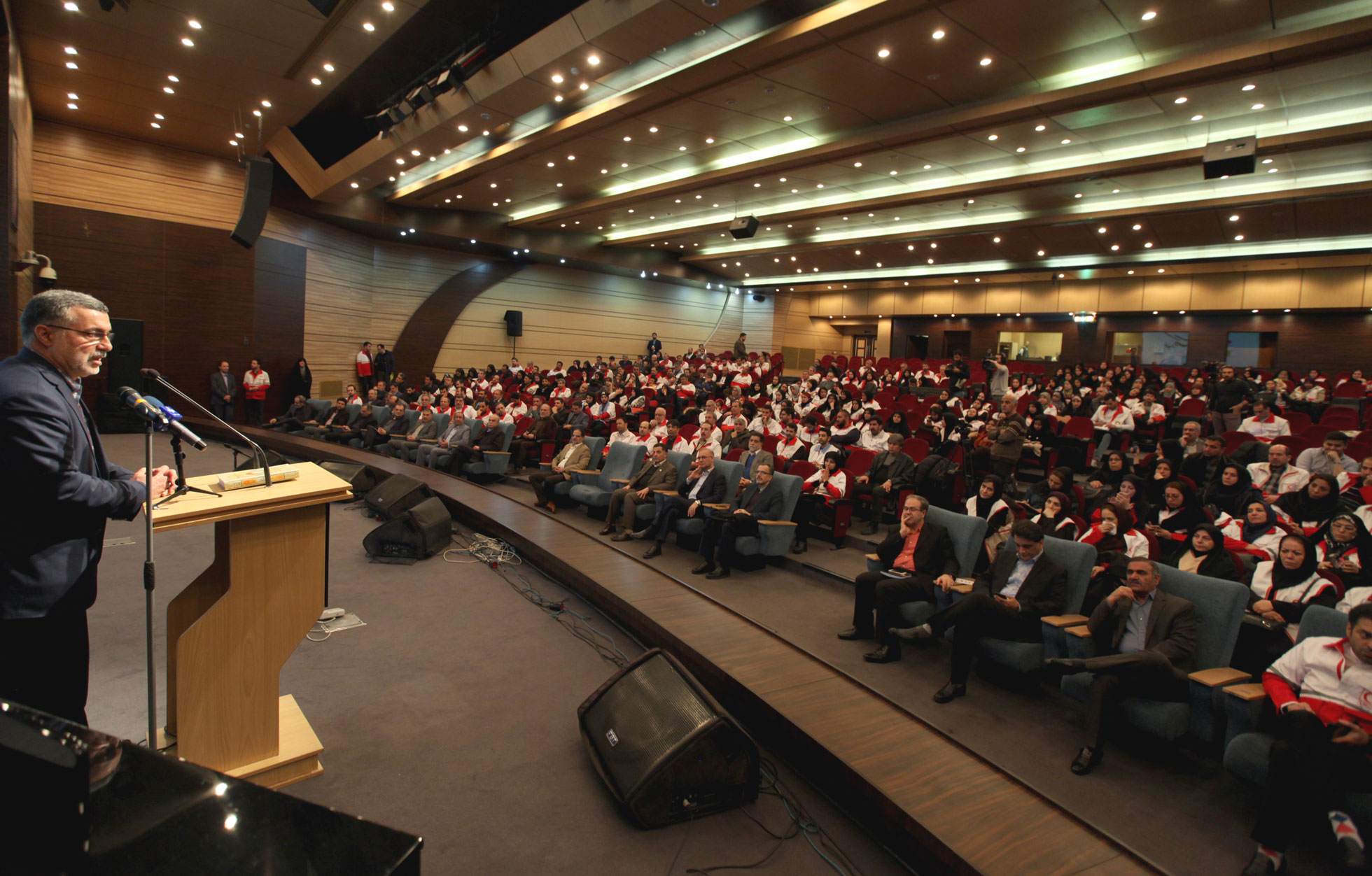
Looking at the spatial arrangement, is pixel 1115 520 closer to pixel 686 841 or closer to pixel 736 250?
pixel 686 841

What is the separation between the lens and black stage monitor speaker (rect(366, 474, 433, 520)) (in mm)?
5375

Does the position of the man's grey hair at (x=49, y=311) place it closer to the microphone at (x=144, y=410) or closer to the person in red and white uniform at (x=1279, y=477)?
the microphone at (x=144, y=410)

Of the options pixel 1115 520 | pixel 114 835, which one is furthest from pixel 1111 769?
pixel 114 835

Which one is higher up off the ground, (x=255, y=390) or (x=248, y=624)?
(x=255, y=390)

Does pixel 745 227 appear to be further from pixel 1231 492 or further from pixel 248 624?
pixel 248 624

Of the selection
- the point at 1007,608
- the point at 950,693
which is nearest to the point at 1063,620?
the point at 1007,608

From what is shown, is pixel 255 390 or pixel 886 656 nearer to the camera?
pixel 886 656

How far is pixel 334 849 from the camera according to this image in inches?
32.8

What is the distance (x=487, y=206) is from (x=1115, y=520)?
1273 centimetres

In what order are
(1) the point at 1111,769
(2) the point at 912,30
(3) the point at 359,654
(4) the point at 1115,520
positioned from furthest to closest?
(2) the point at 912,30, (4) the point at 1115,520, (3) the point at 359,654, (1) the point at 1111,769

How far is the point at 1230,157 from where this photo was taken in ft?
21.5

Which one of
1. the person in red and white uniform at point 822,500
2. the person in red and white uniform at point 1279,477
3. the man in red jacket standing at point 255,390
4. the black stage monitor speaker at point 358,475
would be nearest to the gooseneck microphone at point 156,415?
the person in red and white uniform at point 822,500

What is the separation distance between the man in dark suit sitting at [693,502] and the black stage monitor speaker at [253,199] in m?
6.76

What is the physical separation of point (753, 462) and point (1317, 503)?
12.6ft
